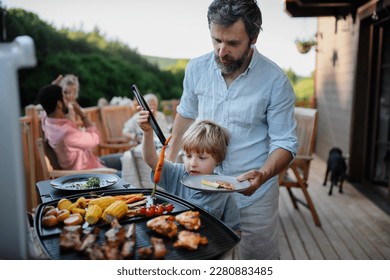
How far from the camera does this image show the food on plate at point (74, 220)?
107 centimetres

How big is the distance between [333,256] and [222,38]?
5.85ft

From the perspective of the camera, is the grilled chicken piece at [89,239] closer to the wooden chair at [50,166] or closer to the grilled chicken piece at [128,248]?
the grilled chicken piece at [128,248]

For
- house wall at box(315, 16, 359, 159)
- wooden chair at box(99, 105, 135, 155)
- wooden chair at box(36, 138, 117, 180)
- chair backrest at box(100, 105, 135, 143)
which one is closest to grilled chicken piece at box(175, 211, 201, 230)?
wooden chair at box(36, 138, 117, 180)

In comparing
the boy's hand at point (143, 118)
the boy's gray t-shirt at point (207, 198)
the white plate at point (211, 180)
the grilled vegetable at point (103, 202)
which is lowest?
the boy's gray t-shirt at point (207, 198)

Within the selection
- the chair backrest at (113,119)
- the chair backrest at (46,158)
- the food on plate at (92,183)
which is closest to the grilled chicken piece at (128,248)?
the food on plate at (92,183)

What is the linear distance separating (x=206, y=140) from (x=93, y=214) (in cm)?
52

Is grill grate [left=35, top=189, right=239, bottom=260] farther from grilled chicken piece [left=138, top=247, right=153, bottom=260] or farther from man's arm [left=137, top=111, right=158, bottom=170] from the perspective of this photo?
man's arm [left=137, top=111, right=158, bottom=170]

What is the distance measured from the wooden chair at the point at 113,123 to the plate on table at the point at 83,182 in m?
2.97

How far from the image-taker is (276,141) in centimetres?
151

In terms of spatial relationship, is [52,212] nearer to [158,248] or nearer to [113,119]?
[158,248]

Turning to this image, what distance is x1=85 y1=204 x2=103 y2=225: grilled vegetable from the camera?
3.58 feet

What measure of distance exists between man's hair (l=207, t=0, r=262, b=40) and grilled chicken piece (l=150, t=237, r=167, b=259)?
79 cm
